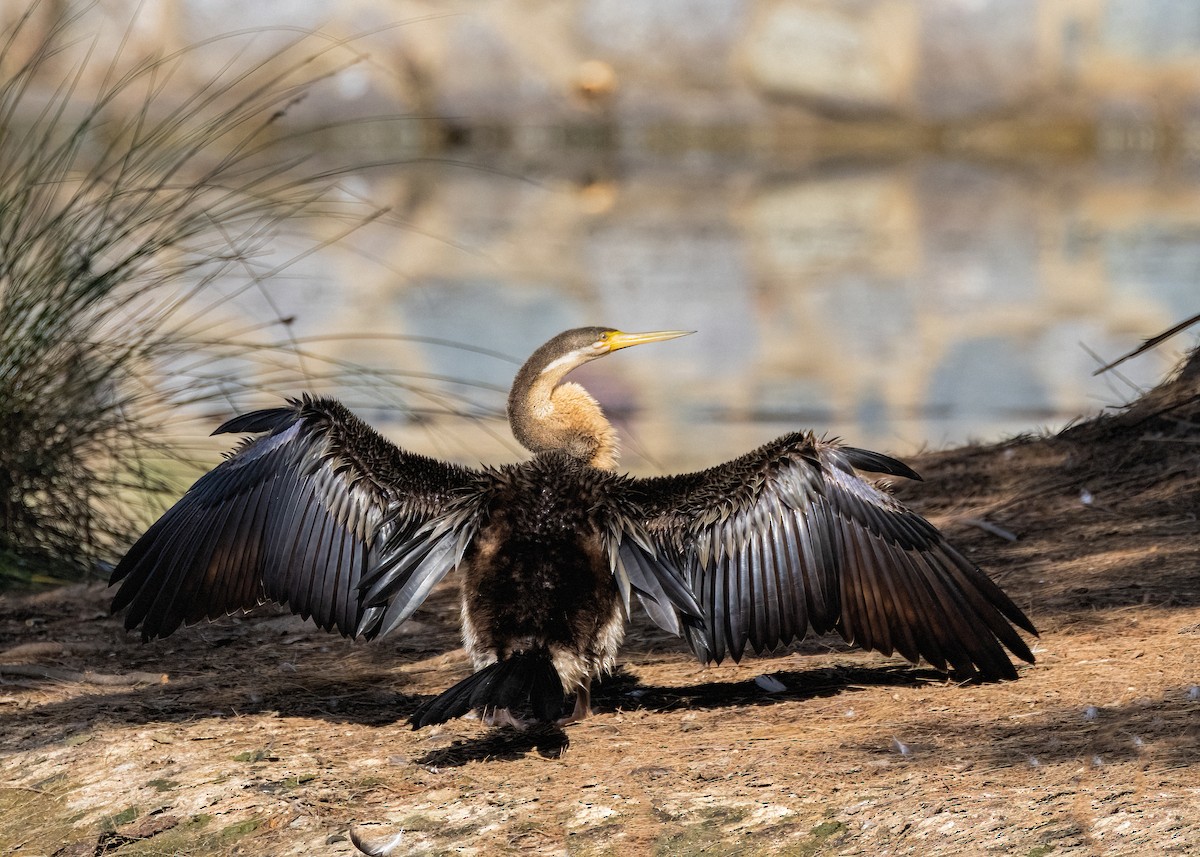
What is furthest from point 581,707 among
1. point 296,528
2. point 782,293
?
point 782,293

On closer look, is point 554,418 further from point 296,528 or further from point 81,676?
point 81,676

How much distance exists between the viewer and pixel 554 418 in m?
4.30

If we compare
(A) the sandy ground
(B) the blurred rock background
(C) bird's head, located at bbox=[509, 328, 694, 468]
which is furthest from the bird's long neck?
(B) the blurred rock background

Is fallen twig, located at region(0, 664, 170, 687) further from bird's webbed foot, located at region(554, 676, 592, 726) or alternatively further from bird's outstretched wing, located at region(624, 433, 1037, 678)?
bird's outstretched wing, located at region(624, 433, 1037, 678)

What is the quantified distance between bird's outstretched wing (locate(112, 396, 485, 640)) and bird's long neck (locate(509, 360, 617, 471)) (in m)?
0.46

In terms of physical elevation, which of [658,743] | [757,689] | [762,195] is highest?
[762,195]

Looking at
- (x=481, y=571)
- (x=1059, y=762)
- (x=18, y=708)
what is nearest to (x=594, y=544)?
(x=481, y=571)

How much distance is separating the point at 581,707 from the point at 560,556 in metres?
0.39

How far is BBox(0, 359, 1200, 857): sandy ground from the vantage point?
3012 millimetres

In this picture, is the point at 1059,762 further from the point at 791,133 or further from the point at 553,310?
the point at 791,133

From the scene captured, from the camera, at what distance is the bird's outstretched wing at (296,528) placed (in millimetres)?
3795

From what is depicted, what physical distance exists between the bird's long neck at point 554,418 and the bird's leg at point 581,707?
0.78m

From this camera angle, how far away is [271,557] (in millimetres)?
3820

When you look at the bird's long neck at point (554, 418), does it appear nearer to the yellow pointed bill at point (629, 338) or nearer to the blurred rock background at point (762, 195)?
the yellow pointed bill at point (629, 338)
